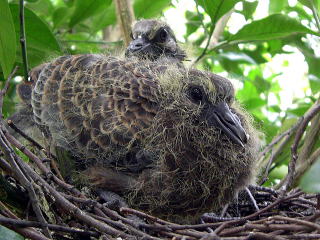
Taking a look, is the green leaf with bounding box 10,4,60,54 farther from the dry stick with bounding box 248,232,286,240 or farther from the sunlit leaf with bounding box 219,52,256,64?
the dry stick with bounding box 248,232,286,240

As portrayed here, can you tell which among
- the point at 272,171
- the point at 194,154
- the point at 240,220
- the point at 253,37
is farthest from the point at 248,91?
the point at 240,220

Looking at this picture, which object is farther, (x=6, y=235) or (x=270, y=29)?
(x=270, y=29)

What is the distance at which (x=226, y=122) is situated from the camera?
6.28 ft

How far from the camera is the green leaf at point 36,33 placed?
2.08m

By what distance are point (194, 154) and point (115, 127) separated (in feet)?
1.02

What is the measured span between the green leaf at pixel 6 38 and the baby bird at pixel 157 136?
0.36 m

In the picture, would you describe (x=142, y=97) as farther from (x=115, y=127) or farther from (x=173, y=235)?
(x=173, y=235)

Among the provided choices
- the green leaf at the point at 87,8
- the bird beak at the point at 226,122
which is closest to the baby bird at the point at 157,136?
the bird beak at the point at 226,122

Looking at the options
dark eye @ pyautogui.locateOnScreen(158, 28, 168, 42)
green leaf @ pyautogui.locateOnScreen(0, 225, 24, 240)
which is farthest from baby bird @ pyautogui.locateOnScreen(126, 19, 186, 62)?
green leaf @ pyautogui.locateOnScreen(0, 225, 24, 240)

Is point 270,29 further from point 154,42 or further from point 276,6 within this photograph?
point 154,42

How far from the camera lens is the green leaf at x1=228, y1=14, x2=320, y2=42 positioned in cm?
233

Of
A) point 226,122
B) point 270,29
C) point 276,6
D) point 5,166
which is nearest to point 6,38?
point 5,166

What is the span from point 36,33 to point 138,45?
87 centimetres

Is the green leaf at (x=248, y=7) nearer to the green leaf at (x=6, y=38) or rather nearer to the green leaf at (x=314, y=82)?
the green leaf at (x=314, y=82)
